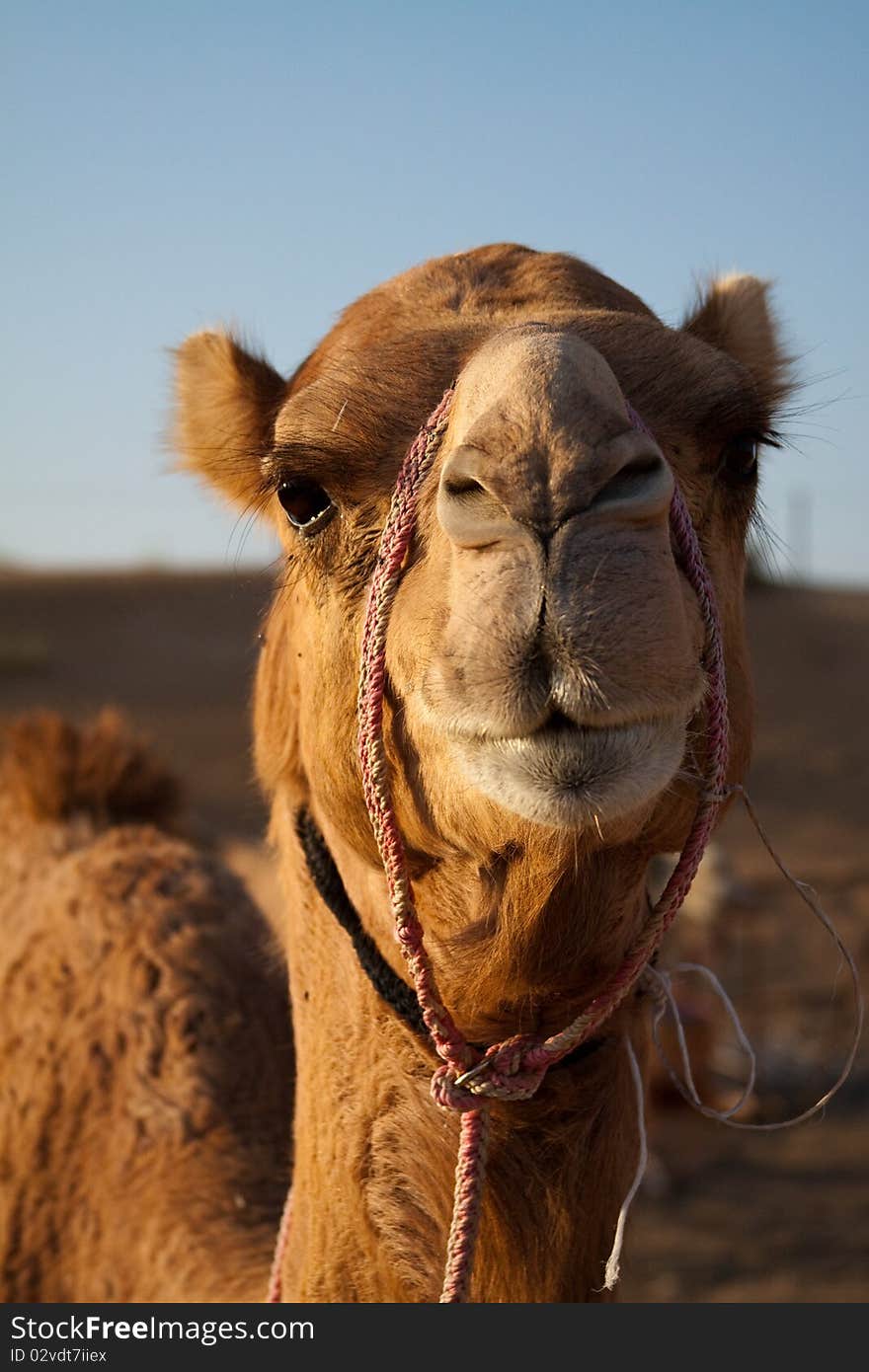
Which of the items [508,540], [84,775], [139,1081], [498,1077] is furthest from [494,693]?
[84,775]

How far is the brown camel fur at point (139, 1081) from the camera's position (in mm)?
3359

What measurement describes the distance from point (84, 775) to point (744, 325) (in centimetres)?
277

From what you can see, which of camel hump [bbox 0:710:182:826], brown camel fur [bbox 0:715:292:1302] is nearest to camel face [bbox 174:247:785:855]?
brown camel fur [bbox 0:715:292:1302]

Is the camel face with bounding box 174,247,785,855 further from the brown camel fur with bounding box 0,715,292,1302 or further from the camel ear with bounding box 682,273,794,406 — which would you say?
the brown camel fur with bounding box 0,715,292,1302

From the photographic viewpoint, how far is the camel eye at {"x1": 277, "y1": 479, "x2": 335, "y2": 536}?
2.44 meters

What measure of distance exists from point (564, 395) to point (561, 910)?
0.79 meters

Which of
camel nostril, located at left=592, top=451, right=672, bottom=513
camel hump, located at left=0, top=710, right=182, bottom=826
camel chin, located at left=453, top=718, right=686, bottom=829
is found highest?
camel nostril, located at left=592, top=451, right=672, bottom=513

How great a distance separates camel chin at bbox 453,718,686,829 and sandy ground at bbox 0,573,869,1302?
1235 millimetres

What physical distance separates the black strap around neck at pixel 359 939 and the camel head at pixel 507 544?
0.31 ft

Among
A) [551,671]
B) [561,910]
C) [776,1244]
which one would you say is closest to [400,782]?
[561,910]

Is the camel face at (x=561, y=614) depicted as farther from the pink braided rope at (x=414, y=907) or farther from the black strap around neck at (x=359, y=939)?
the black strap around neck at (x=359, y=939)

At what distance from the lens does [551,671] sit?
5.91 ft

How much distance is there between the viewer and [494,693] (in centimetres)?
183

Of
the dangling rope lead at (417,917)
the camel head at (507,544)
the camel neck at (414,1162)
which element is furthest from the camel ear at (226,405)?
the camel neck at (414,1162)
